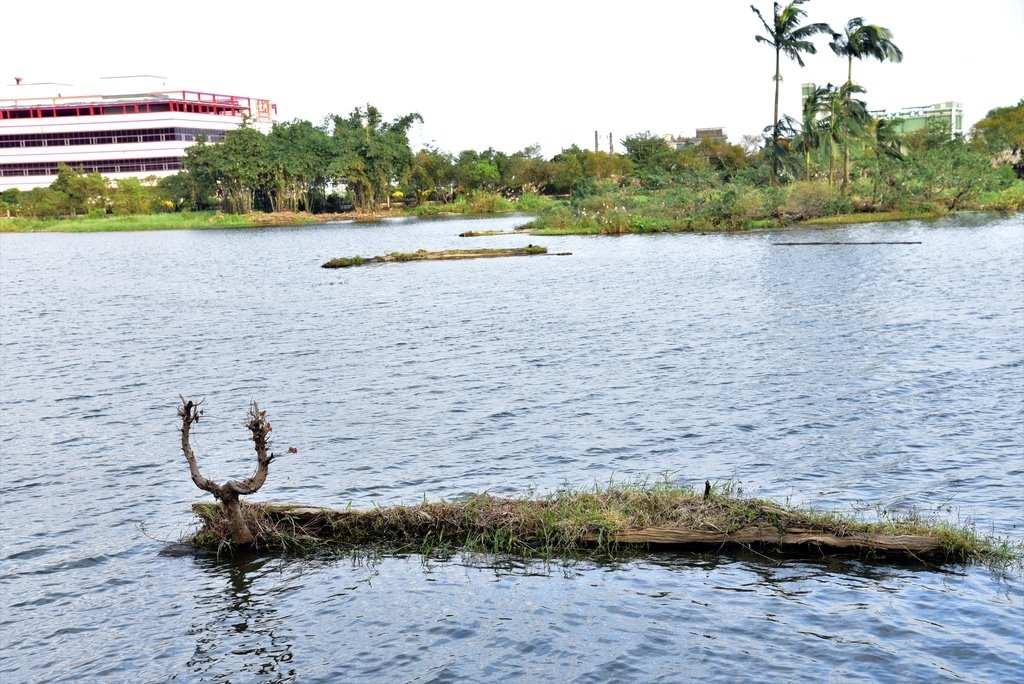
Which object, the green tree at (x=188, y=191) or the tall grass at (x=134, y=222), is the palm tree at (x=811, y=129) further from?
the green tree at (x=188, y=191)

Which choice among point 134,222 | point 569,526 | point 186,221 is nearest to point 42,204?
point 134,222

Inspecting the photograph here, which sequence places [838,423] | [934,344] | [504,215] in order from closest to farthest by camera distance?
1. [838,423]
2. [934,344]
3. [504,215]

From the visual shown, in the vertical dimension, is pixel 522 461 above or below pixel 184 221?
below

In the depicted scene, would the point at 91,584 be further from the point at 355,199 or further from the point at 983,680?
the point at 355,199

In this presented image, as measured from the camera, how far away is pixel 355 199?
130 meters

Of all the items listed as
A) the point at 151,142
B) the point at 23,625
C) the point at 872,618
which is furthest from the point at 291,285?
the point at 151,142

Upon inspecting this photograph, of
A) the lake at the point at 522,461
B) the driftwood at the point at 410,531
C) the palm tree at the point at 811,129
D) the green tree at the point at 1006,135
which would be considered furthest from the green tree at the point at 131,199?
the driftwood at the point at 410,531

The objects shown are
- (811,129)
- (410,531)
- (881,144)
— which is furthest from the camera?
(881,144)

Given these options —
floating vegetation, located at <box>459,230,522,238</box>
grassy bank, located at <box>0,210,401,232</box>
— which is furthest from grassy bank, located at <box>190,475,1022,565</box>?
grassy bank, located at <box>0,210,401,232</box>

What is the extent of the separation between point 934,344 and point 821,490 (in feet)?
44.8

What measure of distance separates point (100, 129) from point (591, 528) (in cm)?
16142

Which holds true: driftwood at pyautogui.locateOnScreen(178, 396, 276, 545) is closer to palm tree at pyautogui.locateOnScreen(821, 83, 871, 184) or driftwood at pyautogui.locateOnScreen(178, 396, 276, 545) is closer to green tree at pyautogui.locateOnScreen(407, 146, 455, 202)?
palm tree at pyautogui.locateOnScreen(821, 83, 871, 184)

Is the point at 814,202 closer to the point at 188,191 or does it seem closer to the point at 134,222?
the point at 134,222

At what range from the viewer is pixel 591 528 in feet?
45.1
